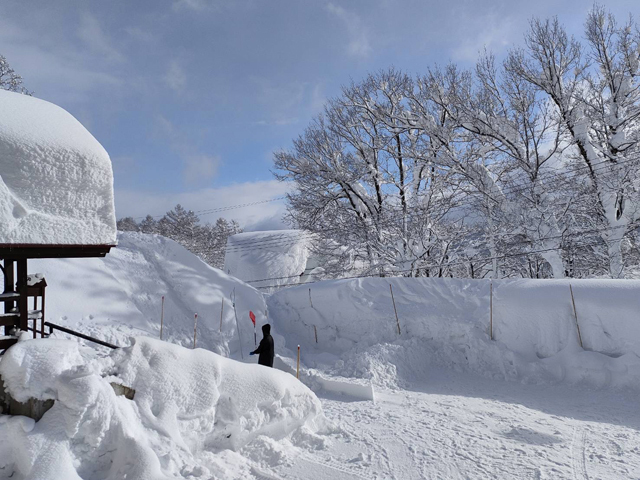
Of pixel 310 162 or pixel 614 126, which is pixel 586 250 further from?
pixel 310 162

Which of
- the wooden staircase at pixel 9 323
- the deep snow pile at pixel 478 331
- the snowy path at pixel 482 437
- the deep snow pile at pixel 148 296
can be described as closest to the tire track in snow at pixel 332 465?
the snowy path at pixel 482 437

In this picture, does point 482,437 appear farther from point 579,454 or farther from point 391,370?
point 391,370

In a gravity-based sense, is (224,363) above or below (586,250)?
below

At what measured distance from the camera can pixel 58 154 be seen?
4406mm

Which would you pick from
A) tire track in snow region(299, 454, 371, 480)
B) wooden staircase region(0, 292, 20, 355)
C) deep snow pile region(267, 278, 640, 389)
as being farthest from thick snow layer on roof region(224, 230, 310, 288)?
tire track in snow region(299, 454, 371, 480)

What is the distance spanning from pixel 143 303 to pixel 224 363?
8.47 meters

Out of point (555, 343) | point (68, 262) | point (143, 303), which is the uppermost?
point (68, 262)

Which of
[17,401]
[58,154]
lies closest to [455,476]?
[17,401]

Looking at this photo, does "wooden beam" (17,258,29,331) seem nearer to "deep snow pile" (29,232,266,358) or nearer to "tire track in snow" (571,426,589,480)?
"deep snow pile" (29,232,266,358)

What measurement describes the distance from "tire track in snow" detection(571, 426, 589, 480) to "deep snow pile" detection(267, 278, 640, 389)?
2.95 meters

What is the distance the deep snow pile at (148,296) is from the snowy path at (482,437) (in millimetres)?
6260

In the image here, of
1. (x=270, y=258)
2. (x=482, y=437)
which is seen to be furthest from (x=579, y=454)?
(x=270, y=258)

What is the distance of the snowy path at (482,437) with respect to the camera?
4.54 m

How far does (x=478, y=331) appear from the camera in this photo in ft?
33.0
